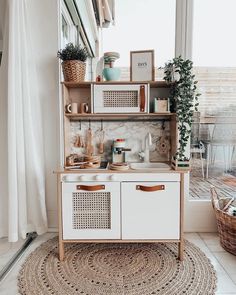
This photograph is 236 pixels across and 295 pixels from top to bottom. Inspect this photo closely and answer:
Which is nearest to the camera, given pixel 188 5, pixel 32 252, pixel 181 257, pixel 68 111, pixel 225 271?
pixel 225 271

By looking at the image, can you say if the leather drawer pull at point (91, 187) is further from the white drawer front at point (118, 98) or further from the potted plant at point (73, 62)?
the potted plant at point (73, 62)

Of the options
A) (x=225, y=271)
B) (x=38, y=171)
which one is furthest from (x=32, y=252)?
(x=225, y=271)

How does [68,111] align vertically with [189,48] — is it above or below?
below

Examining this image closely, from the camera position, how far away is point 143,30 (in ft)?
7.93

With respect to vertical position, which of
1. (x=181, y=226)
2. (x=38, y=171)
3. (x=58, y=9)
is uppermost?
(x=58, y=9)

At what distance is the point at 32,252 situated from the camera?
2006 millimetres

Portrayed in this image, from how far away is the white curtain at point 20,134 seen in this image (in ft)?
6.28

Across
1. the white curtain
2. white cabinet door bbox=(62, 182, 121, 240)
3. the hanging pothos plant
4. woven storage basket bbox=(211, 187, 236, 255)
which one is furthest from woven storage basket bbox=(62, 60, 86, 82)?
woven storage basket bbox=(211, 187, 236, 255)

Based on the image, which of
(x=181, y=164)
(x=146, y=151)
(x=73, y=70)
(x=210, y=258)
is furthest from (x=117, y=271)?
(x=73, y=70)

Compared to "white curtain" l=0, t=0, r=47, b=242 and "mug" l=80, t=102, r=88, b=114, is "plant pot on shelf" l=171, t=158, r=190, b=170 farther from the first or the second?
"white curtain" l=0, t=0, r=47, b=242

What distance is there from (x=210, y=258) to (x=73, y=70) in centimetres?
200

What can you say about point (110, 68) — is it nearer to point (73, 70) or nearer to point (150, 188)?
point (73, 70)

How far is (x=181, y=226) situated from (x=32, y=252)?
130 cm

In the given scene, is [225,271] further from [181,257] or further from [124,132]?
[124,132]
